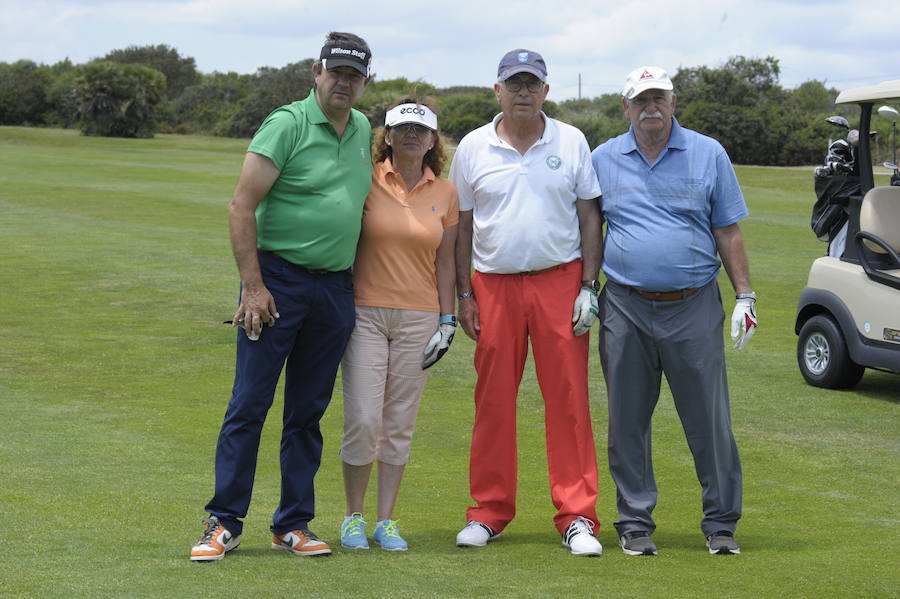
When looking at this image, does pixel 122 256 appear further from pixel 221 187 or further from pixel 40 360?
pixel 221 187

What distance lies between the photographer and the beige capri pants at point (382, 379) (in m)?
5.38

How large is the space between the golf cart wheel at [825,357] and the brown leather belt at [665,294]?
4.65 metres

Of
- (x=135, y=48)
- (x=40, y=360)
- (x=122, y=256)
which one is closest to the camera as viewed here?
(x=40, y=360)

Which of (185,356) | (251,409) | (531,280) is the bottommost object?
(185,356)

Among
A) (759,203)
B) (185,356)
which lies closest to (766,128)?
(759,203)

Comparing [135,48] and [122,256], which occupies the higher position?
[135,48]

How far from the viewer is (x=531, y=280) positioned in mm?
5535

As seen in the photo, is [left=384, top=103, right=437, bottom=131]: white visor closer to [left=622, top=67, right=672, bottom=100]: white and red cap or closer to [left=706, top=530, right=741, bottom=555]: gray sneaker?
[left=622, top=67, right=672, bottom=100]: white and red cap

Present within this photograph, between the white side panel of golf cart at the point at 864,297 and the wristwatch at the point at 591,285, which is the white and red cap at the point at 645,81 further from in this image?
the white side panel of golf cart at the point at 864,297

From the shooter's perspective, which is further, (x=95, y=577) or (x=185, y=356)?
(x=185, y=356)

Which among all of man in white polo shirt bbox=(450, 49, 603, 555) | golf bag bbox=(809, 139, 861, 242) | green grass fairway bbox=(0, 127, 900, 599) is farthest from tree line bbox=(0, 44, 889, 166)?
man in white polo shirt bbox=(450, 49, 603, 555)

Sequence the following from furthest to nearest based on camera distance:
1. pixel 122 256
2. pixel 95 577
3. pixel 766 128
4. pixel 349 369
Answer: pixel 766 128, pixel 122 256, pixel 349 369, pixel 95 577

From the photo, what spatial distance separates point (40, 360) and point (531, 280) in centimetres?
662

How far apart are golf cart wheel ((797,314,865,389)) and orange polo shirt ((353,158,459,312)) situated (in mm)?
5271
